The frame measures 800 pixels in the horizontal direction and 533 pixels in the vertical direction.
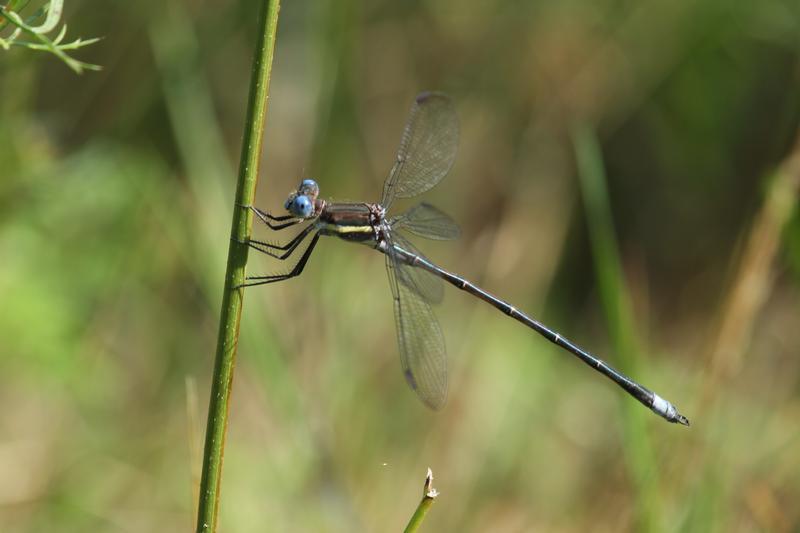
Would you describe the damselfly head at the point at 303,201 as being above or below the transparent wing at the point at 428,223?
below

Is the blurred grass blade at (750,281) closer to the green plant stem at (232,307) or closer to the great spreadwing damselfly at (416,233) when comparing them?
the great spreadwing damselfly at (416,233)

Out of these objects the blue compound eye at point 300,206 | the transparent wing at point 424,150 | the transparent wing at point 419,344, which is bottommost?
the transparent wing at point 419,344

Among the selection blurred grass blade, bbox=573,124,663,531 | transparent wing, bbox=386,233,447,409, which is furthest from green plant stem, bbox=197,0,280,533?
blurred grass blade, bbox=573,124,663,531

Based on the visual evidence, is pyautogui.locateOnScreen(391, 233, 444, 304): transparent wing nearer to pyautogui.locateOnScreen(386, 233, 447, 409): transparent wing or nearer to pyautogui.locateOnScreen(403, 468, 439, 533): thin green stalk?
pyautogui.locateOnScreen(386, 233, 447, 409): transparent wing

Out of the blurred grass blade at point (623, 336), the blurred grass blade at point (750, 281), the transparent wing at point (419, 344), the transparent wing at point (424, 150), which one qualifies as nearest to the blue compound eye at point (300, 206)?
the transparent wing at point (419, 344)

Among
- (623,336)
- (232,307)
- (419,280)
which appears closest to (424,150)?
(419,280)

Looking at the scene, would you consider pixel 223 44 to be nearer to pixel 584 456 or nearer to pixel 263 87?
pixel 584 456

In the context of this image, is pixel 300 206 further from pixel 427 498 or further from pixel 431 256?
pixel 431 256
